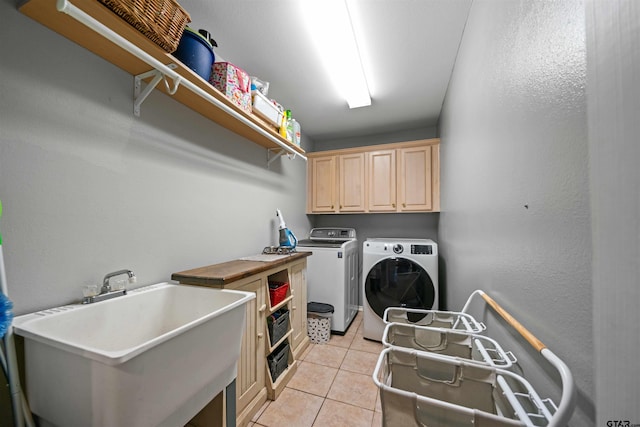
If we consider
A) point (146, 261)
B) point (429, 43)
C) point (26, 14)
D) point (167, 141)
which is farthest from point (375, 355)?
point (26, 14)

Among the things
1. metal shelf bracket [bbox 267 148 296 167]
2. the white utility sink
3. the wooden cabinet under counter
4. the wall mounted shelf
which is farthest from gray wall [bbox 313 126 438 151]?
the white utility sink

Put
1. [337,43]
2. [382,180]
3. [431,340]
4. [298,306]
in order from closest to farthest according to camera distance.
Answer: [431,340]
[337,43]
[298,306]
[382,180]

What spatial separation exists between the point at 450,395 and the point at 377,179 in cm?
254

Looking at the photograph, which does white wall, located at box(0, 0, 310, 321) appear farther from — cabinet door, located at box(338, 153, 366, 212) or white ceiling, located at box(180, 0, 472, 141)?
cabinet door, located at box(338, 153, 366, 212)

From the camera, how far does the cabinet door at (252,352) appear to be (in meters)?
1.40

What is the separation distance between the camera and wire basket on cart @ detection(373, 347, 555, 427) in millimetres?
540

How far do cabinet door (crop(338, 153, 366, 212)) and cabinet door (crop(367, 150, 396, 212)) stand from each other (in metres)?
0.11

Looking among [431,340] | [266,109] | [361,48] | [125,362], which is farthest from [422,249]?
[125,362]

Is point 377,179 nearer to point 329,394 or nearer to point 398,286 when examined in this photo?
point 398,286

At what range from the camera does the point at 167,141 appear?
1.43m

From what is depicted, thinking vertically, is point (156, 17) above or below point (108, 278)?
above

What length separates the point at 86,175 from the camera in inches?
41.6

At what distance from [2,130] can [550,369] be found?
1947 millimetres

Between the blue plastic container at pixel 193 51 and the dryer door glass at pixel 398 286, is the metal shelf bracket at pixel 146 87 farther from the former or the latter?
the dryer door glass at pixel 398 286
